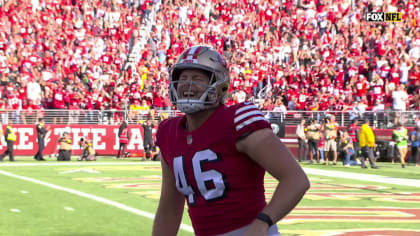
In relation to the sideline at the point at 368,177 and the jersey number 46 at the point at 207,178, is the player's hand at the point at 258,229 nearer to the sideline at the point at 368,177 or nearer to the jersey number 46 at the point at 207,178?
the jersey number 46 at the point at 207,178

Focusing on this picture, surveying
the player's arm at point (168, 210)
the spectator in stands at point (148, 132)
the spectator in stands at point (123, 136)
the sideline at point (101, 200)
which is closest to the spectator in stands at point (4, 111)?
the spectator in stands at point (123, 136)

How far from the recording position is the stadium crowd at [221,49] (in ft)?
91.5

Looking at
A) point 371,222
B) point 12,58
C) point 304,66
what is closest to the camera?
point 371,222

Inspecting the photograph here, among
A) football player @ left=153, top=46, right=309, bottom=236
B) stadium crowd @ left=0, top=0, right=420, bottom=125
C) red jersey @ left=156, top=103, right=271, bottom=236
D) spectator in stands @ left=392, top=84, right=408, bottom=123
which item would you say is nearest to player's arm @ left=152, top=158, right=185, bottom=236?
football player @ left=153, top=46, right=309, bottom=236

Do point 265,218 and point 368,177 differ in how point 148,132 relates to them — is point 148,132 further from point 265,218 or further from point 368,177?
point 265,218

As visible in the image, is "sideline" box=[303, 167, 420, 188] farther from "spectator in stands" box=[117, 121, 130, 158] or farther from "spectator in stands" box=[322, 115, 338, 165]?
"spectator in stands" box=[117, 121, 130, 158]

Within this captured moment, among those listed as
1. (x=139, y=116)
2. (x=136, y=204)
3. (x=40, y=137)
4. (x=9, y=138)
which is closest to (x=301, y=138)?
(x=139, y=116)

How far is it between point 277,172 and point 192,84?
61cm

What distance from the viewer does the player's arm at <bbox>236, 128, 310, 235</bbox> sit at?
3076 mm

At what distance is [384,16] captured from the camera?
3072cm

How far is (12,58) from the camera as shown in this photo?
92.1ft

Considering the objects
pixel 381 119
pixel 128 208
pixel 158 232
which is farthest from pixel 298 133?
pixel 158 232

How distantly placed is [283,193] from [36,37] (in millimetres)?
27978

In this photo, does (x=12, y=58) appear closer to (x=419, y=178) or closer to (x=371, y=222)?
(x=419, y=178)
